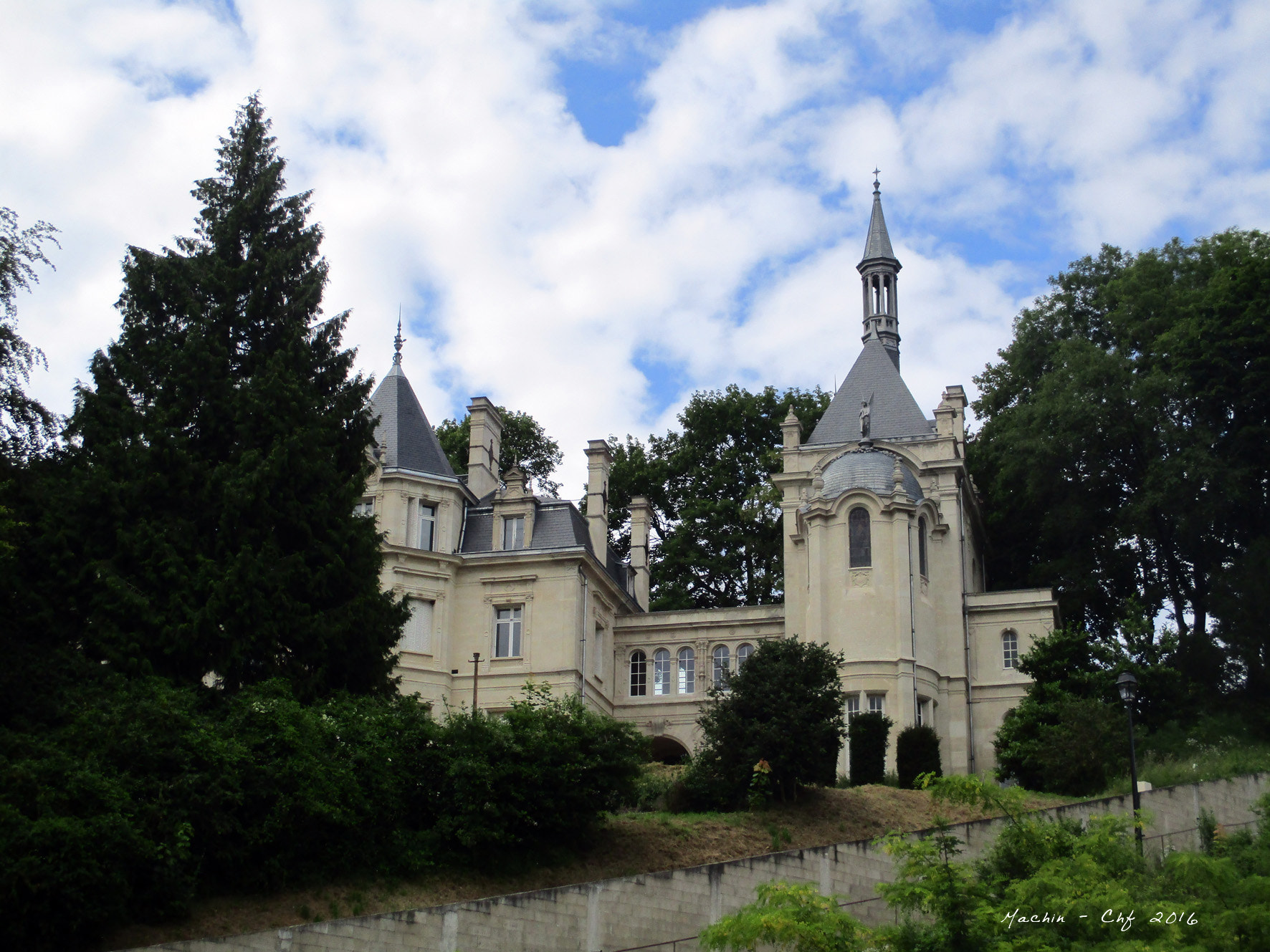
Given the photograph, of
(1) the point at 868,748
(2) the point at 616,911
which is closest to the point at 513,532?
(1) the point at 868,748

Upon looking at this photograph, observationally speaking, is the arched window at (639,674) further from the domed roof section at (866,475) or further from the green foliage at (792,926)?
the green foliage at (792,926)

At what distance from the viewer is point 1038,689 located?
42562 millimetres

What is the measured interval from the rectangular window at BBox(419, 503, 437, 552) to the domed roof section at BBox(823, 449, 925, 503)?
12.0 metres

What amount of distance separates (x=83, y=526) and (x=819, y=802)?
16249 mm

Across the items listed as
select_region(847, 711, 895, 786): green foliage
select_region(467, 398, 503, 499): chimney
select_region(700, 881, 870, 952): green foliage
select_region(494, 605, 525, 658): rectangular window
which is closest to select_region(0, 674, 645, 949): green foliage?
select_region(700, 881, 870, 952): green foliage

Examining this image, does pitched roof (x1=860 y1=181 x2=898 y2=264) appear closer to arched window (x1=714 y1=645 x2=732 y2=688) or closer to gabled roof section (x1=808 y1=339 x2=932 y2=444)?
gabled roof section (x1=808 y1=339 x2=932 y2=444)

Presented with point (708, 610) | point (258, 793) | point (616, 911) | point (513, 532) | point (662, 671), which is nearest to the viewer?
point (258, 793)

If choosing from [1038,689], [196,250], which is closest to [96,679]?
[196,250]

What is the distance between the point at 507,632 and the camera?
49094mm

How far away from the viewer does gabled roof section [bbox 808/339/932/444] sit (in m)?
52.6

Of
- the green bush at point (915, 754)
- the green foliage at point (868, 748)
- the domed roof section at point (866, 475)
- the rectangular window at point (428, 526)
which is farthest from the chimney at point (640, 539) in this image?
the green bush at point (915, 754)

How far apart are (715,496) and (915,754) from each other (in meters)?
24.7

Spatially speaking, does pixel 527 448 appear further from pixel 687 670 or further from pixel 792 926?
pixel 792 926

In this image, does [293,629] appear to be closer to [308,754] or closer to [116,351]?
[308,754]
